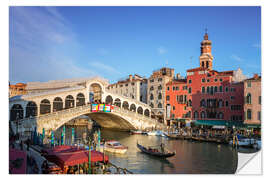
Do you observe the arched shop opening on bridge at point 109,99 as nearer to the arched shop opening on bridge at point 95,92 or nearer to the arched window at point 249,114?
the arched shop opening on bridge at point 95,92

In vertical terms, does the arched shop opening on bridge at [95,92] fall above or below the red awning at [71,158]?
above

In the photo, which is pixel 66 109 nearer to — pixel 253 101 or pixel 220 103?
pixel 220 103

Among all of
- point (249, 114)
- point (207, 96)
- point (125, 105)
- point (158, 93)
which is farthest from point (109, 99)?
point (249, 114)

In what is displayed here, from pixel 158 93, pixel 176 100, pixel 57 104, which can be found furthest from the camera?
pixel 158 93

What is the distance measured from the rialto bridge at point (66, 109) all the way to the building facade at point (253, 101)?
6.88 meters

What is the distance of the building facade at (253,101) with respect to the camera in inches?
533

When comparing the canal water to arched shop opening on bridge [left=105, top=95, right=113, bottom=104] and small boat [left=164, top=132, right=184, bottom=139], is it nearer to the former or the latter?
small boat [left=164, top=132, right=184, bottom=139]

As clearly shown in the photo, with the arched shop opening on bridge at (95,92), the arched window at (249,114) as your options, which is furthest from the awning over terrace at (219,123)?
the arched shop opening on bridge at (95,92)

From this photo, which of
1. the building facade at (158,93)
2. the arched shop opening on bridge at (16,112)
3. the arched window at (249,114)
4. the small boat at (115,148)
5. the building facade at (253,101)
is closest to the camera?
the small boat at (115,148)

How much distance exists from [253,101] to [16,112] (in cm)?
1241

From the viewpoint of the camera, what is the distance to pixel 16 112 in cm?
1203

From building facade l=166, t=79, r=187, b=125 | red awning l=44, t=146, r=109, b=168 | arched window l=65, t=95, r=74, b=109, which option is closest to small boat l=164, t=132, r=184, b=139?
building facade l=166, t=79, r=187, b=125

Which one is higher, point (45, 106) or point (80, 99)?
point (80, 99)
